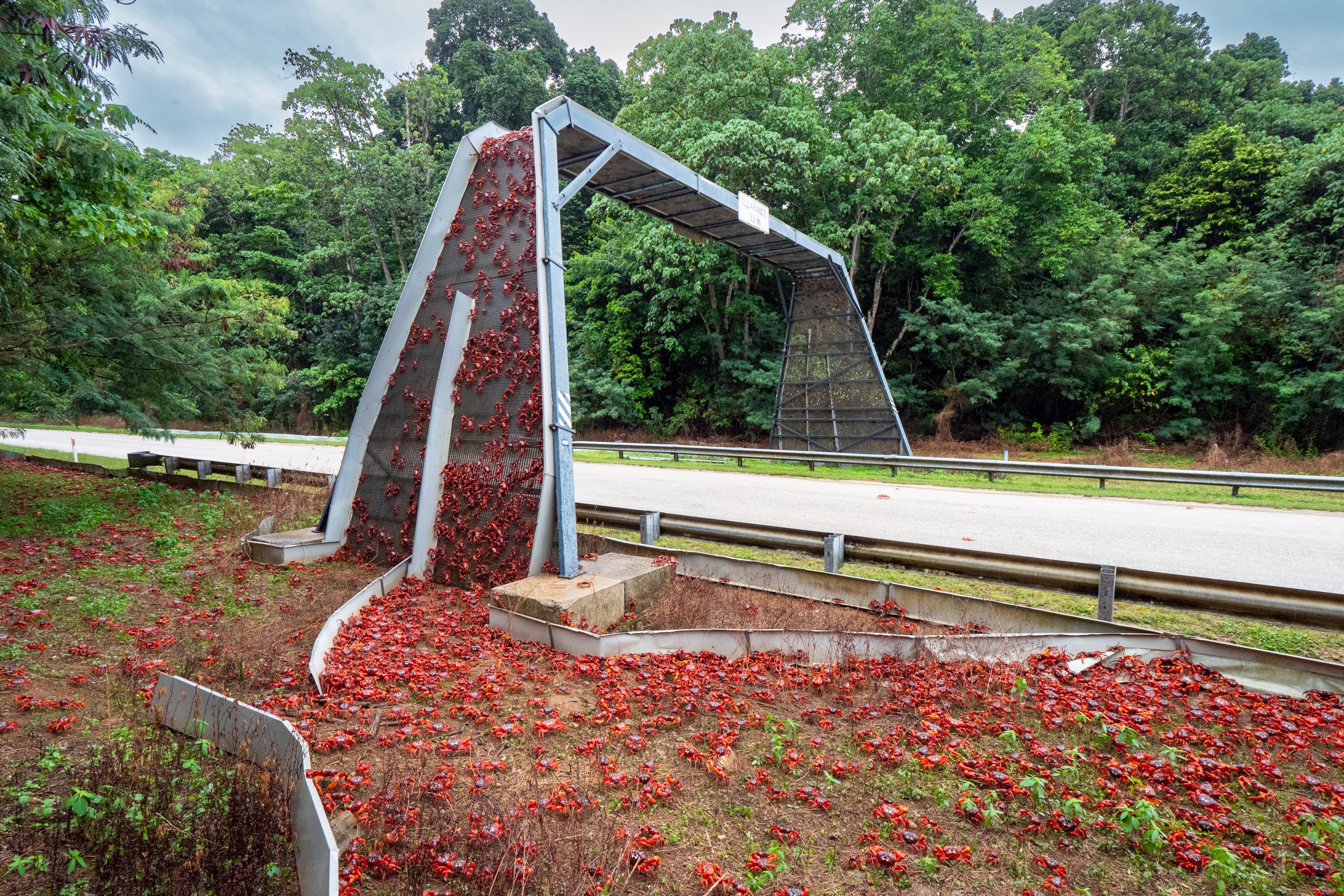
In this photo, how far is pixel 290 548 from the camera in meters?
7.23

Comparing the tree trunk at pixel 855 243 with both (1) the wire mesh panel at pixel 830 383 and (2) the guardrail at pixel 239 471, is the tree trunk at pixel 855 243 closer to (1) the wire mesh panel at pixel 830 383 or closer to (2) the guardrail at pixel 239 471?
(1) the wire mesh panel at pixel 830 383

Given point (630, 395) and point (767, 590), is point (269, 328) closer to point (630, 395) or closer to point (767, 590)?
point (767, 590)

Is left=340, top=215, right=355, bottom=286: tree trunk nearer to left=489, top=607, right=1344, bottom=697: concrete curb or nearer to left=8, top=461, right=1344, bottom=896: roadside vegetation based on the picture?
left=8, top=461, right=1344, bottom=896: roadside vegetation

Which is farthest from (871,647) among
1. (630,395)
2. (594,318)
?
(594,318)

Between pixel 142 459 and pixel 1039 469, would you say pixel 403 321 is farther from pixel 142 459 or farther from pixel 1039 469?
pixel 1039 469

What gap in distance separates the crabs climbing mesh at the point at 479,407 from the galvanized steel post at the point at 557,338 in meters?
0.19

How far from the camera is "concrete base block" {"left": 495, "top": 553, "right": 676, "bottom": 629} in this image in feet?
17.0

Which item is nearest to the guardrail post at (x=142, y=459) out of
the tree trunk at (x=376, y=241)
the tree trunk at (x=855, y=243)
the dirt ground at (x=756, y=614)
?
the dirt ground at (x=756, y=614)

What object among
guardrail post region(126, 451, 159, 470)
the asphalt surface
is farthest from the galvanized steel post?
guardrail post region(126, 451, 159, 470)

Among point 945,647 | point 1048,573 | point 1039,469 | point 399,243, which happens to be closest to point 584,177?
point 945,647

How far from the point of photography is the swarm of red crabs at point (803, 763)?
2.65 metres

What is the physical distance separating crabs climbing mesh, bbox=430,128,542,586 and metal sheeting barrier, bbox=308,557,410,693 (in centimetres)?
44

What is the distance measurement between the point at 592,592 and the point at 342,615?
205 centimetres

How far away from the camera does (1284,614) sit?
4.38 meters
